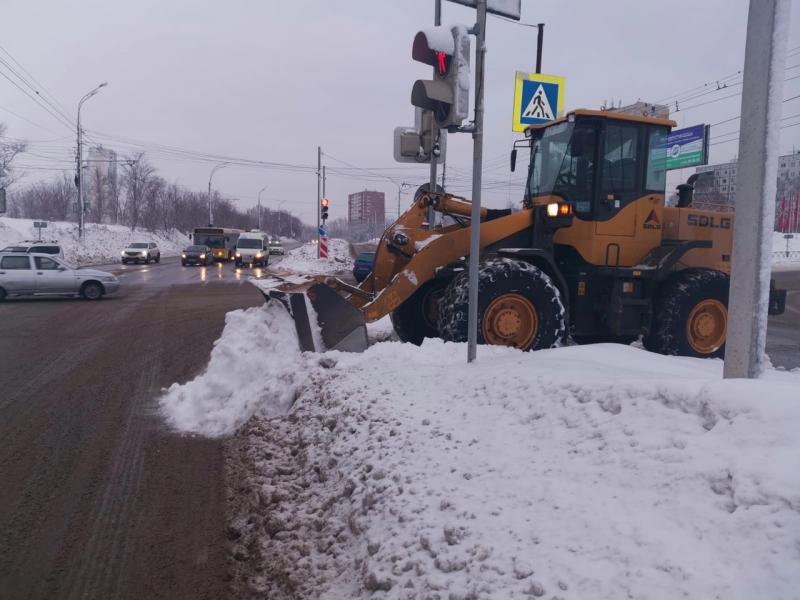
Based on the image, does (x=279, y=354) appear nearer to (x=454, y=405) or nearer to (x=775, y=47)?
(x=454, y=405)

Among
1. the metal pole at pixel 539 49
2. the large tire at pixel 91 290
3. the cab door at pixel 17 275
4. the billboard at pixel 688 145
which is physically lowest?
the large tire at pixel 91 290

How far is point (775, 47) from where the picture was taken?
3.82 metres

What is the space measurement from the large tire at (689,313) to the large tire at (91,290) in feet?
53.4

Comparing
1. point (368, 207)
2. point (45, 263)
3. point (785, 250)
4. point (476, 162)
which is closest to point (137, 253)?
point (45, 263)

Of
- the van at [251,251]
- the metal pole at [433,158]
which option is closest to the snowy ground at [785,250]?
the van at [251,251]

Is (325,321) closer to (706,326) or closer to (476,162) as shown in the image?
(476,162)

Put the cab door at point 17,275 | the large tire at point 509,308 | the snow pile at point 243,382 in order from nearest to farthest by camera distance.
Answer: the snow pile at point 243,382 < the large tire at point 509,308 < the cab door at point 17,275

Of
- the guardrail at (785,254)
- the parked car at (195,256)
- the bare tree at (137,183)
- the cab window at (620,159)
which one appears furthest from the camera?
the bare tree at (137,183)

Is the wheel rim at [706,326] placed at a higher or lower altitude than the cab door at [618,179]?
lower

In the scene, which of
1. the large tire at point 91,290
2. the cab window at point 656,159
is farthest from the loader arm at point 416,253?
the large tire at point 91,290

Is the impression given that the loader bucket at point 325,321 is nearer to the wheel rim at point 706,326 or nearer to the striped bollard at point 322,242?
the wheel rim at point 706,326

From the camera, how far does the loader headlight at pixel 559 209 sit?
7.71 m

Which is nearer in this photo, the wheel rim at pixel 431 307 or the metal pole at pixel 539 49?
the wheel rim at pixel 431 307

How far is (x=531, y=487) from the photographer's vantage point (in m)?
3.29
